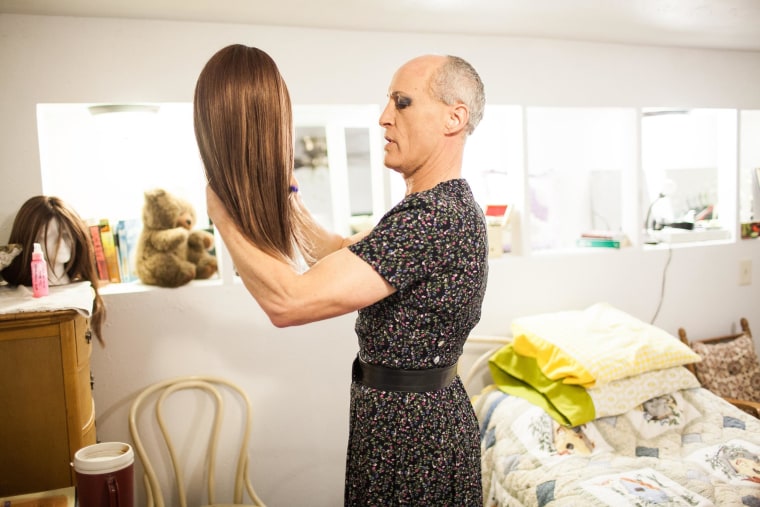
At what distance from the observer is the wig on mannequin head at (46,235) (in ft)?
5.63

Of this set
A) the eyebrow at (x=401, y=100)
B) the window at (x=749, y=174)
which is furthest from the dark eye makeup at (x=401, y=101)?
the window at (x=749, y=174)

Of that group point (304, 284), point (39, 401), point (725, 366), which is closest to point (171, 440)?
point (39, 401)

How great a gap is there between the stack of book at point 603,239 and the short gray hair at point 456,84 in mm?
1709

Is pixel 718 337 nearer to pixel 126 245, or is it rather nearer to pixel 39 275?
pixel 126 245

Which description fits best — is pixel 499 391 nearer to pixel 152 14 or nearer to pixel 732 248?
pixel 732 248

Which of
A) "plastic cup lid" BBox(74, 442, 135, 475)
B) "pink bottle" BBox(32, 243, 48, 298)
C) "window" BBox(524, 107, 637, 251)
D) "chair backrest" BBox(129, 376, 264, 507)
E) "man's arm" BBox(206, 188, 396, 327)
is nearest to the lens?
"man's arm" BBox(206, 188, 396, 327)

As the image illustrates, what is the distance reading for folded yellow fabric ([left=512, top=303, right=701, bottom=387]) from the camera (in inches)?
81.5

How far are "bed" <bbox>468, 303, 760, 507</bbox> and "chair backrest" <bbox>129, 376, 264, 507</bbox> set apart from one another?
85cm

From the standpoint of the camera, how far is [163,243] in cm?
203

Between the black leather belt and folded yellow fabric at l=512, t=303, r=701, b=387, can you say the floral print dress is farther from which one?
folded yellow fabric at l=512, t=303, r=701, b=387

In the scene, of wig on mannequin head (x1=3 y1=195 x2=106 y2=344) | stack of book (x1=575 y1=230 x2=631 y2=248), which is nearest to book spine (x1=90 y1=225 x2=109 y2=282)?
wig on mannequin head (x1=3 y1=195 x2=106 y2=344)

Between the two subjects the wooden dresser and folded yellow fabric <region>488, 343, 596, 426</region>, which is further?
folded yellow fabric <region>488, 343, 596, 426</region>

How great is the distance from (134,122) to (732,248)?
276 centimetres

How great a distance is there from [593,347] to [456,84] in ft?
4.34
